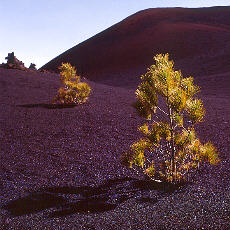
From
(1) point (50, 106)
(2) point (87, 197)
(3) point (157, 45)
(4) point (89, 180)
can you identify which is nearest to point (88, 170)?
(4) point (89, 180)

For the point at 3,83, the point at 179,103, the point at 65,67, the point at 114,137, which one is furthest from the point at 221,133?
the point at 3,83

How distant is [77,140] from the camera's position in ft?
29.9

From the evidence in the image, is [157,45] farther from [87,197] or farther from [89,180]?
[87,197]

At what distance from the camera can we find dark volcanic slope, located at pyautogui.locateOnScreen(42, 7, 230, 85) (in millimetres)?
34303

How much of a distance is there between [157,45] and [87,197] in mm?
41026

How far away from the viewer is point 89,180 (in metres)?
6.36

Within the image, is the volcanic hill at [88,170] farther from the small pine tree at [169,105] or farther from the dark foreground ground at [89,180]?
the small pine tree at [169,105]

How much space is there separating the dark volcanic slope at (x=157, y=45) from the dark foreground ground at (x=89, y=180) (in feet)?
64.5

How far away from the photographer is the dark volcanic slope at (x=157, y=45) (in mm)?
34303

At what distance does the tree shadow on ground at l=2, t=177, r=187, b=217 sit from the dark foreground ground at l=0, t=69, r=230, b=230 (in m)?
0.02

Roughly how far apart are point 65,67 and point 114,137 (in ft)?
21.0

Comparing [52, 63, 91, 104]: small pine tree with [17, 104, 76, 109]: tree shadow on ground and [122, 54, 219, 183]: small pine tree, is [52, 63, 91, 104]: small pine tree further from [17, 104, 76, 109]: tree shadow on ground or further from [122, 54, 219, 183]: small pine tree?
[122, 54, 219, 183]: small pine tree

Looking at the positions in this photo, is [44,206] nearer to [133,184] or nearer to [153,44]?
[133,184]

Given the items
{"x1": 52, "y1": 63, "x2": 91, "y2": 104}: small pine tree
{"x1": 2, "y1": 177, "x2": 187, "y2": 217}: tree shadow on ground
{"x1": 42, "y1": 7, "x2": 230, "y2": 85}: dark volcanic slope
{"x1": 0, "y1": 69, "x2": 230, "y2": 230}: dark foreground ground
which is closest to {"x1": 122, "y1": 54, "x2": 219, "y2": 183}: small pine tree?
{"x1": 2, "y1": 177, "x2": 187, "y2": 217}: tree shadow on ground
